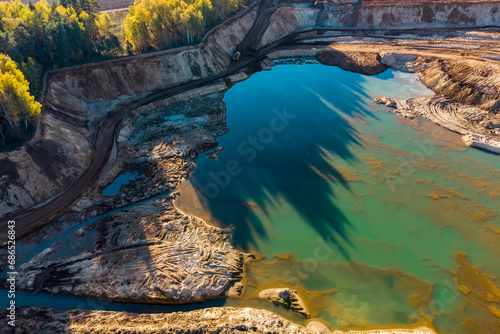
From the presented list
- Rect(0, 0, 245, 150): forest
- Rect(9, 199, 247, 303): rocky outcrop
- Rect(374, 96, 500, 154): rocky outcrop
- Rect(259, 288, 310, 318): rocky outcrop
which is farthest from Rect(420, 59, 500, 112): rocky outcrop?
Rect(0, 0, 245, 150): forest

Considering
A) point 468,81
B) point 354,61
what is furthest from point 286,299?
point 354,61

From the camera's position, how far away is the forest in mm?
30566

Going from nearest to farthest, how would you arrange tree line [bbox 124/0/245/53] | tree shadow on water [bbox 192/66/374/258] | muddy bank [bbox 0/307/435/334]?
1. muddy bank [bbox 0/307/435/334]
2. tree shadow on water [bbox 192/66/374/258]
3. tree line [bbox 124/0/245/53]

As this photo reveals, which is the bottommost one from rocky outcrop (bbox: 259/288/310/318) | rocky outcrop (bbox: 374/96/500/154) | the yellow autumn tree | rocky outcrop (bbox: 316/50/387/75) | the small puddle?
rocky outcrop (bbox: 259/288/310/318)

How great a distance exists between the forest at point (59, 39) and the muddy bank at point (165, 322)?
1988 centimetres

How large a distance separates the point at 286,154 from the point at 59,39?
134ft

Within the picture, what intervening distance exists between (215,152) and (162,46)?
1168 inches

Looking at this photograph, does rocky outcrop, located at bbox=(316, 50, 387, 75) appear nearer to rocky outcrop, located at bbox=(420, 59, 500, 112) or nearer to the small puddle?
rocky outcrop, located at bbox=(420, 59, 500, 112)

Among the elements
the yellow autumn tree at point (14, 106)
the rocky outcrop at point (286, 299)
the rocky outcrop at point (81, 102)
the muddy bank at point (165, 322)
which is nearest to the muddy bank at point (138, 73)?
the rocky outcrop at point (81, 102)

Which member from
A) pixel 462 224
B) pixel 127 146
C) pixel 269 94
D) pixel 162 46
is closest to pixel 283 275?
pixel 462 224

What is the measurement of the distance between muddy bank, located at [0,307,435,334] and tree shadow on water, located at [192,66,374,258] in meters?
6.79

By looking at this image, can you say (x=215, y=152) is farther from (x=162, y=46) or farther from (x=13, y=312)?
(x=162, y=46)

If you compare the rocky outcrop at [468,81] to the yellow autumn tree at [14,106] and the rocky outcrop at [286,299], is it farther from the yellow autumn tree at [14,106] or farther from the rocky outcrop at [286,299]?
the yellow autumn tree at [14,106]

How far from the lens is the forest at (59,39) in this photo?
A: 1203 inches
